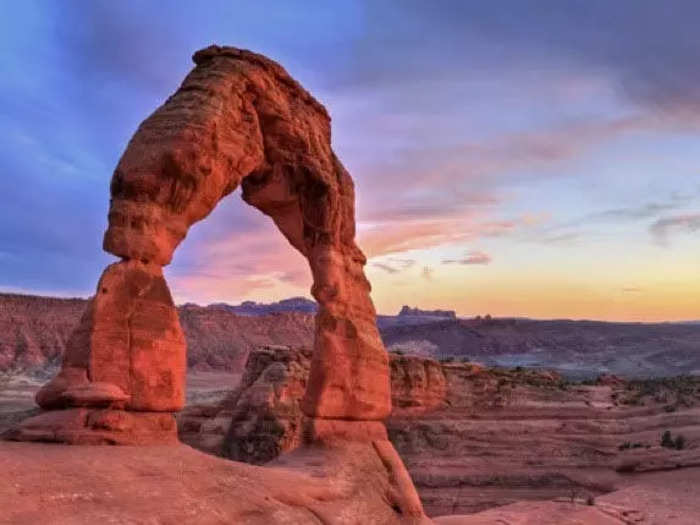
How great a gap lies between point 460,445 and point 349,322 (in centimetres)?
1463

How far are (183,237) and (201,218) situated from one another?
0.44 m

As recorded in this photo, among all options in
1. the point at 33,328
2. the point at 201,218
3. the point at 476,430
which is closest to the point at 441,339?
the point at 33,328

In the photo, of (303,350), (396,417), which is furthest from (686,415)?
(303,350)

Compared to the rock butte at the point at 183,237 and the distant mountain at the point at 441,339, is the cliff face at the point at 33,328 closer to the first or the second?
the distant mountain at the point at 441,339

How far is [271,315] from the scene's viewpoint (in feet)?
273

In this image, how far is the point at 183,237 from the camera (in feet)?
32.9

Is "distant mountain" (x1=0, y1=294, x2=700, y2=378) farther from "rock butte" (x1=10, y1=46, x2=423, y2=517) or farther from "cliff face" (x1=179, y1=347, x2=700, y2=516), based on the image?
"rock butte" (x1=10, y1=46, x2=423, y2=517)

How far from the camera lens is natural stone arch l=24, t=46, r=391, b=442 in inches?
349

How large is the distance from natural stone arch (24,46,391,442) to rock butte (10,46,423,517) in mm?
17

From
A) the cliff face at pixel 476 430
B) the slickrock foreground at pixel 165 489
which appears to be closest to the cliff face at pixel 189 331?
the cliff face at pixel 476 430

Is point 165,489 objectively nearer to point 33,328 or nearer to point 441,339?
point 33,328

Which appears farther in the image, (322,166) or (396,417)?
(396,417)

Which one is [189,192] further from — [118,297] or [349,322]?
[349,322]

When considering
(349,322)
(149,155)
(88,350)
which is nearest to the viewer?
(88,350)
